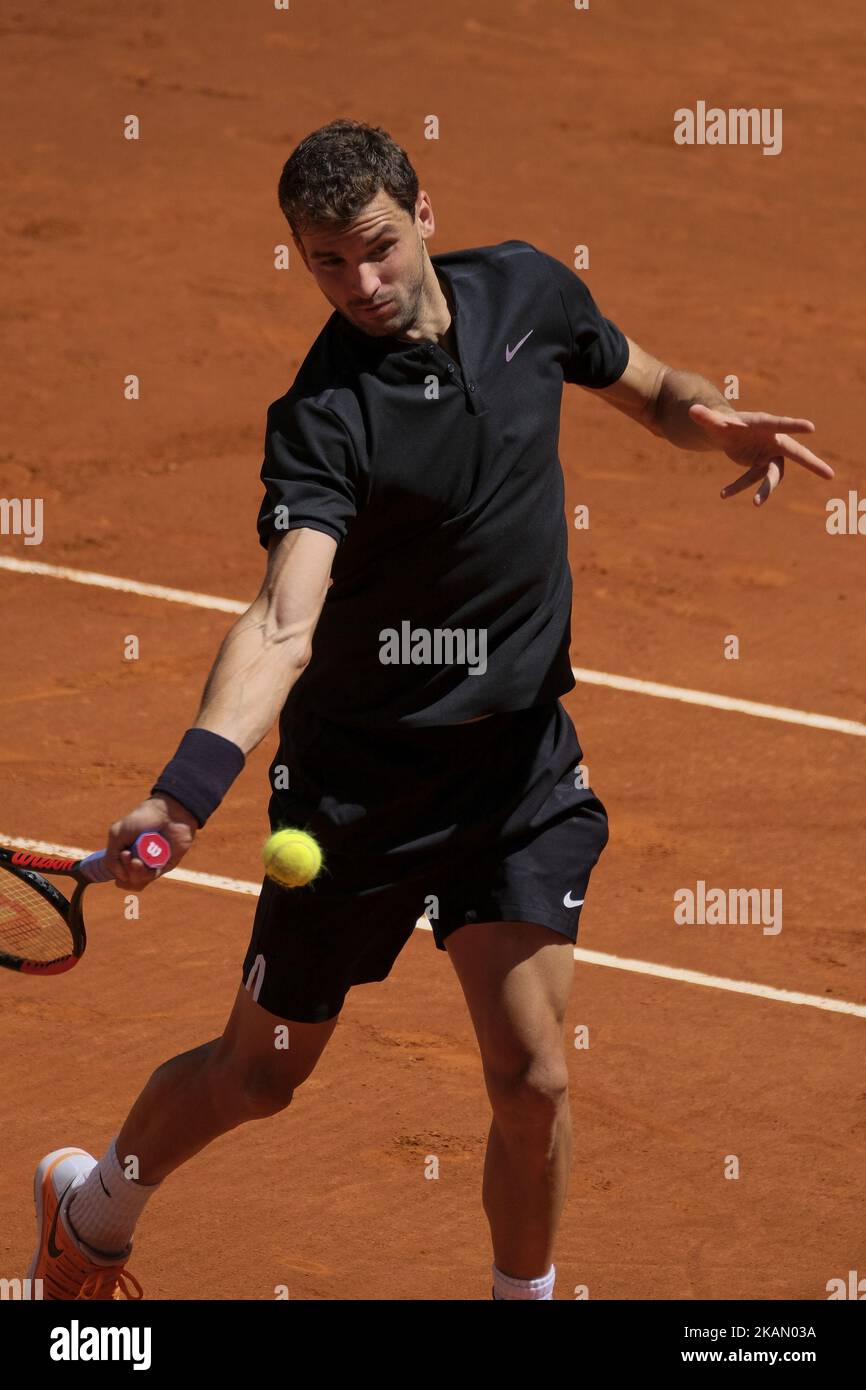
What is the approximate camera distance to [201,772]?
381 cm

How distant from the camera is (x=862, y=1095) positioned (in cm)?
625

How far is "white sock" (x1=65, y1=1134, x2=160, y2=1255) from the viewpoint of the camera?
4.91 m

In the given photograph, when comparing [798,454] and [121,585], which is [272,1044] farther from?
[121,585]

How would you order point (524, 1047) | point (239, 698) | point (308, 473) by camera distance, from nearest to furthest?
point (239, 698) → point (308, 473) → point (524, 1047)

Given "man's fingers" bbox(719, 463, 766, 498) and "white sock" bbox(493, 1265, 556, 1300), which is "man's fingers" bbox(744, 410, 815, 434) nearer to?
"man's fingers" bbox(719, 463, 766, 498)

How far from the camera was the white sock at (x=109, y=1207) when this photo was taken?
4.91 m

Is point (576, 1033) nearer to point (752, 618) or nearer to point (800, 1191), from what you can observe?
point (800, 1191)

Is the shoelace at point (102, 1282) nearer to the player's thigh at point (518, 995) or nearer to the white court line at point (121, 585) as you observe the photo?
the player's thigh at point (518, 995)

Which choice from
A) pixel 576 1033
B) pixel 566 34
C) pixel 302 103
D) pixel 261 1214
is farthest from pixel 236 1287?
pixel 566 34

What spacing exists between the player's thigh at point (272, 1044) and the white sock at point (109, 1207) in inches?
16.7

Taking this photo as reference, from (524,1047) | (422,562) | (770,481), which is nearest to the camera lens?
(422,562)

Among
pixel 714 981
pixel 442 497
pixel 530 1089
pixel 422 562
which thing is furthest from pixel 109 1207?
pixel 714 981

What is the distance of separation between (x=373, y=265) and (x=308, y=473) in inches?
18.7

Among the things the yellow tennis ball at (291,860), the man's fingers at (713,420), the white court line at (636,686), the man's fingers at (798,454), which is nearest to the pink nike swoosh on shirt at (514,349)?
the man's fingers at (713,420)
